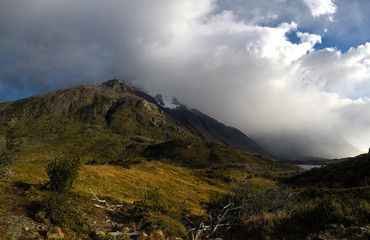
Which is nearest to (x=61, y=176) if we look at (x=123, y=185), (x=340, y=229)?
(x=340, y=229)

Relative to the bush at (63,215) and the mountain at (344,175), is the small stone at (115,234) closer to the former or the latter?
the bush at (63,215)

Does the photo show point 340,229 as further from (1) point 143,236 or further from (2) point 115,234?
(2) point 115,234

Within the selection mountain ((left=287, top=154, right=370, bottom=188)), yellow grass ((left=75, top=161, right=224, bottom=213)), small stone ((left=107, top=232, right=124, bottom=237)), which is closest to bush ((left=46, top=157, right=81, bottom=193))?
yellow grass ((left=75, top=161, right=224, bottom=213))

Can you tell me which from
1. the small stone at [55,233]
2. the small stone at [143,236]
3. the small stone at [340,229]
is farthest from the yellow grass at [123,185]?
the small stone at [340,229]

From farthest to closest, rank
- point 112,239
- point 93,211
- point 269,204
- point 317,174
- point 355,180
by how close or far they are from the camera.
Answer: point 317,174 → point 355,180 → point 269,204 → point 93,211 → point 112,239

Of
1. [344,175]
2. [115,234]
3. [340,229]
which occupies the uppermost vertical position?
[344,175]

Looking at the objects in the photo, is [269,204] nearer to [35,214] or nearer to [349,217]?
[349,217]

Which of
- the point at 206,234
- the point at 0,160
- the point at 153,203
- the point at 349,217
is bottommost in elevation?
the point at 206,234

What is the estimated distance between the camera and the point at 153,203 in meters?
14.5

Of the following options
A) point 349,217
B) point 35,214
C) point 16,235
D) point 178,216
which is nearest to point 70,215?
point 35,214

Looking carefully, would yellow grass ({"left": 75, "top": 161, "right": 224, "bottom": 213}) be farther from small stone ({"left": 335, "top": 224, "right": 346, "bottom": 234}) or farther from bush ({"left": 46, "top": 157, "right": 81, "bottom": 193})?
small stone ({"left": 335, "top": 224, "right": 346, "bottom": 234})

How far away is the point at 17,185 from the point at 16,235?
291 inches

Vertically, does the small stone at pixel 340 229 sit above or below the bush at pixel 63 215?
above

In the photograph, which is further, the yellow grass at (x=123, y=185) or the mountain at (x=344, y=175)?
the mountain at (x=344, y=175)
